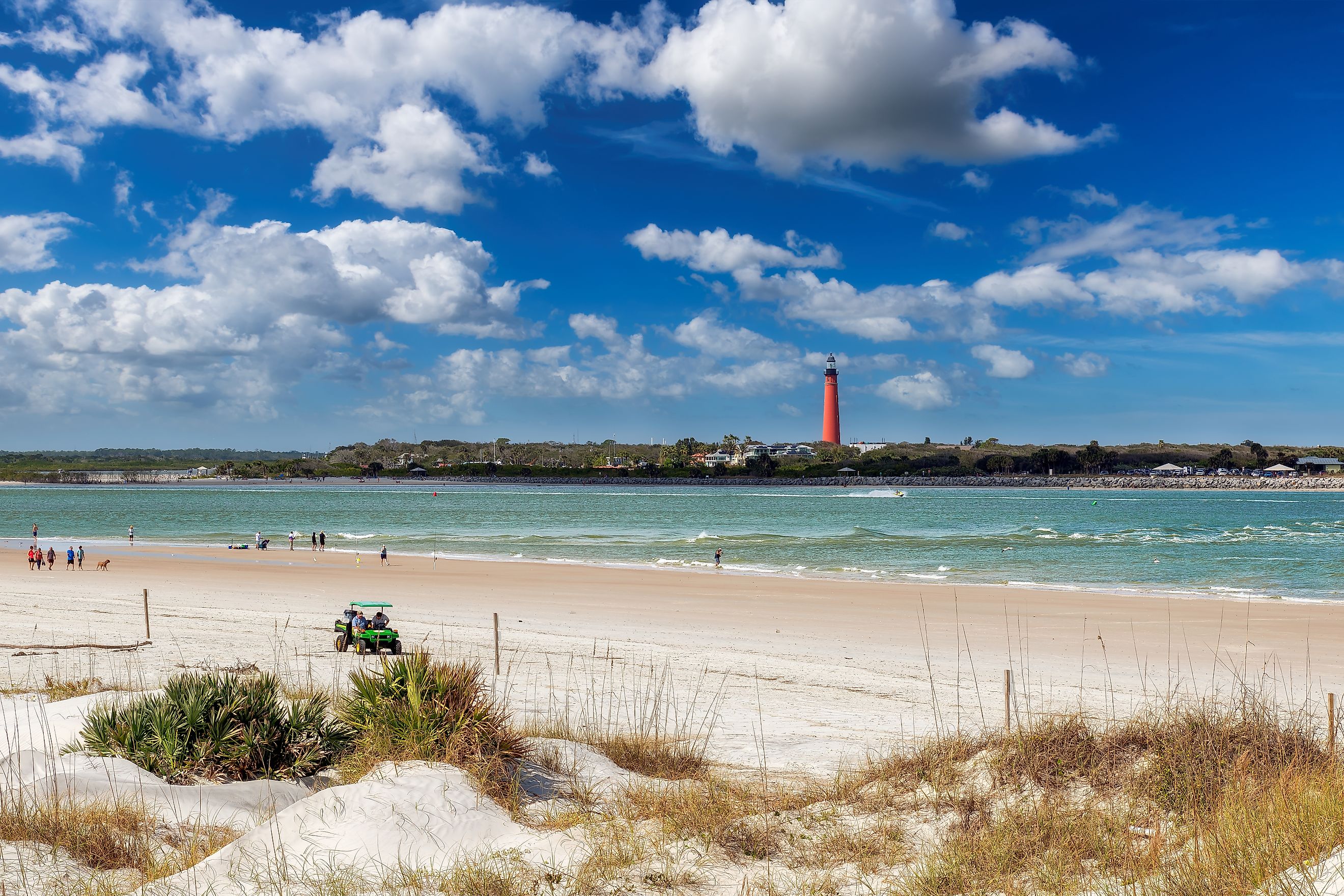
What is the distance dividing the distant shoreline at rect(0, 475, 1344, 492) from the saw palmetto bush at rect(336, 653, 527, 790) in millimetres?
154662

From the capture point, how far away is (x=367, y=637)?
613 inches

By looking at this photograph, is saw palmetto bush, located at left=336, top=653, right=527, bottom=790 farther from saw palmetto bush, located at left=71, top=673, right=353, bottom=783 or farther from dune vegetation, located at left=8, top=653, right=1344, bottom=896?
saw palmetto bush, located at left=71, top=673, right=353, bottom=783

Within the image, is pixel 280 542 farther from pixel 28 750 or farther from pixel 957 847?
pixel 957 847

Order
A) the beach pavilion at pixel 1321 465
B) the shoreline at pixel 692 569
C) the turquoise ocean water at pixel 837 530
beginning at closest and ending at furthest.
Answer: the shoreline at pixel 692 569
the turquoise ocean water at pixel 837 530
the beach pavilion at pixel 1321 465

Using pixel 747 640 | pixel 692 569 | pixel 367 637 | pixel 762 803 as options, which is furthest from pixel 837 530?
pixel 762 803

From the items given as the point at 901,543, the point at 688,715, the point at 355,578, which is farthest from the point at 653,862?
the point at 901,543

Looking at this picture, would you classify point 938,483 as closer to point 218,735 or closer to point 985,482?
point 985,482

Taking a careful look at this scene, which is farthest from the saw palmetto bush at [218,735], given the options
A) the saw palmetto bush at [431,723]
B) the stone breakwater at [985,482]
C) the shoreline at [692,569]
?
the stone breakwater at [985,482]

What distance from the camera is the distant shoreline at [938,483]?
14875cm

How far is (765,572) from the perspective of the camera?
3628cm

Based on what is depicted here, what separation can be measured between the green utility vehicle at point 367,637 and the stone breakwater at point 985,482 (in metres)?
150

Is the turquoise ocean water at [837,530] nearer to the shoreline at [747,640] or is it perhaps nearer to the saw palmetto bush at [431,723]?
the shoreline at [747,640]

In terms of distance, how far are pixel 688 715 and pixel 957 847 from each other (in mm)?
5319

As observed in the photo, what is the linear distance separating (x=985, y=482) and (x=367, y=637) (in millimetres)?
167144
